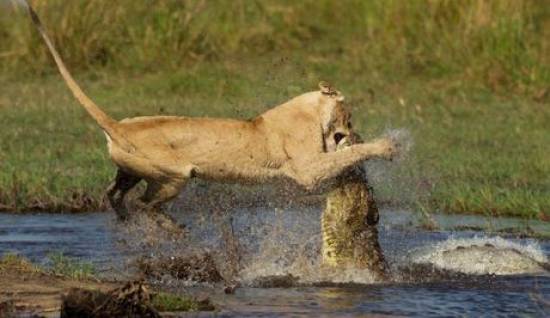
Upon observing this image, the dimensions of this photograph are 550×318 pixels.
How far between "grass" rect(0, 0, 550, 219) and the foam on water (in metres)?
2.07

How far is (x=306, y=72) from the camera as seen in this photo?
42.7ft

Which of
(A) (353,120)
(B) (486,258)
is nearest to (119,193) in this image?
(B) (486,258)

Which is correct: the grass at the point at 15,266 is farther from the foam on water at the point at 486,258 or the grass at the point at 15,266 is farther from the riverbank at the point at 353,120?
the foam on water at the point at 486,258

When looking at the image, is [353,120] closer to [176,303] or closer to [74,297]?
[176,303]

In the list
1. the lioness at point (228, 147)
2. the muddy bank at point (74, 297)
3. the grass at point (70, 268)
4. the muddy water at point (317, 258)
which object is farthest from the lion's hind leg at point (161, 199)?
the muddy bank at point (74, 297)

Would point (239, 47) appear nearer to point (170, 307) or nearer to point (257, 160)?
point (257, 160)

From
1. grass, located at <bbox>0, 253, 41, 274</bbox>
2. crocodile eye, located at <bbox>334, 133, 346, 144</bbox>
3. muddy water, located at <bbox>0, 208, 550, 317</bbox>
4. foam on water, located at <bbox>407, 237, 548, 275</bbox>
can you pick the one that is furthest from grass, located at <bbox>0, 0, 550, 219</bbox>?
grass, located at <bbox>0, 253, 41, 274</bbox>

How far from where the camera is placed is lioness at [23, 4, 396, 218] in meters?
7.09

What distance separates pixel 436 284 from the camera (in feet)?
24.2

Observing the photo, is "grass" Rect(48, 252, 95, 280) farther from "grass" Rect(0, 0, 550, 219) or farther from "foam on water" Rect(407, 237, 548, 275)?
"grass" Rect(0, 0, 550, 219)

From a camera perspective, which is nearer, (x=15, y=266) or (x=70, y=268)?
(x=15, y=266)

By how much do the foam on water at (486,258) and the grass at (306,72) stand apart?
6.79 feet

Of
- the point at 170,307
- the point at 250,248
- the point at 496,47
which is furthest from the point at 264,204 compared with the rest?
the point at 496,47

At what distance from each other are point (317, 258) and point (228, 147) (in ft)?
2.84
